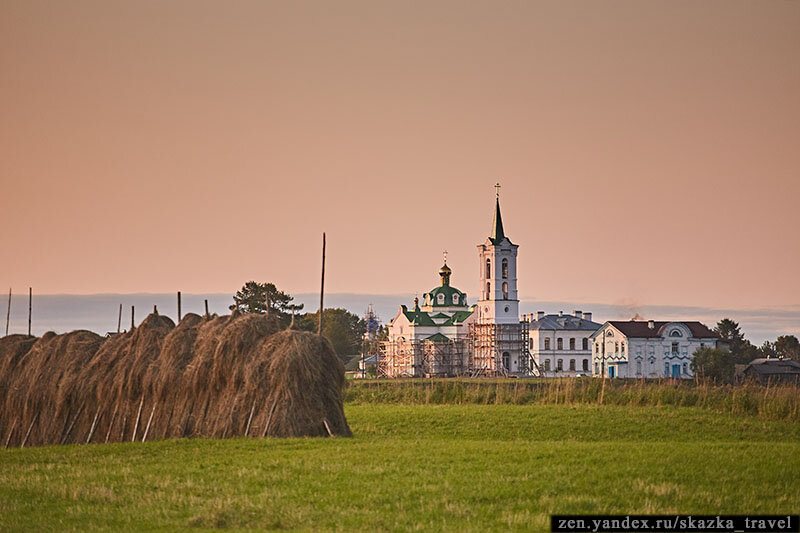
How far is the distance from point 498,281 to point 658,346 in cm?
2666

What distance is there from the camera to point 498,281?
134m

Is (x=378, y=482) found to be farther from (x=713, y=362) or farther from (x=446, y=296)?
(x=446, y=296)

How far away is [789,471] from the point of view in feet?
76.5

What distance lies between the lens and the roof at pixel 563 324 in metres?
130

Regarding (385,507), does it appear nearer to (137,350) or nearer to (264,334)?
(264,334)

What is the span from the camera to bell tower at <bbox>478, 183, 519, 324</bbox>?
13212cm

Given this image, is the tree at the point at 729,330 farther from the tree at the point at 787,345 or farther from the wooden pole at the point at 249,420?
the wooden pole at the point at 249,420

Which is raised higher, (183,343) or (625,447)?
(183,343)

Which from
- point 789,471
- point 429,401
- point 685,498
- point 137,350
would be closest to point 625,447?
point 789,471

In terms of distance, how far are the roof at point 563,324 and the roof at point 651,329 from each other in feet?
49.2

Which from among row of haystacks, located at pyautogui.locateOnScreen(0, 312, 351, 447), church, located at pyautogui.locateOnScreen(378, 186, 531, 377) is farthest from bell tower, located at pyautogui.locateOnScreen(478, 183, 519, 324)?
row of haystacks, located at pyautogui.locateOnScreen(0, 312, 351, 447)

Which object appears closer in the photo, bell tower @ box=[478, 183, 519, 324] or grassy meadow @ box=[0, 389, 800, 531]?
grassy meadow @ box=[0, 389, 800, 531]

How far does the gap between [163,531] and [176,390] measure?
55.2 feet

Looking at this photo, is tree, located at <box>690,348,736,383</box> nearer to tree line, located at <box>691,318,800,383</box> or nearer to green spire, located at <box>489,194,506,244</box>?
tree line, located at <box>691,318,800,383</box>
